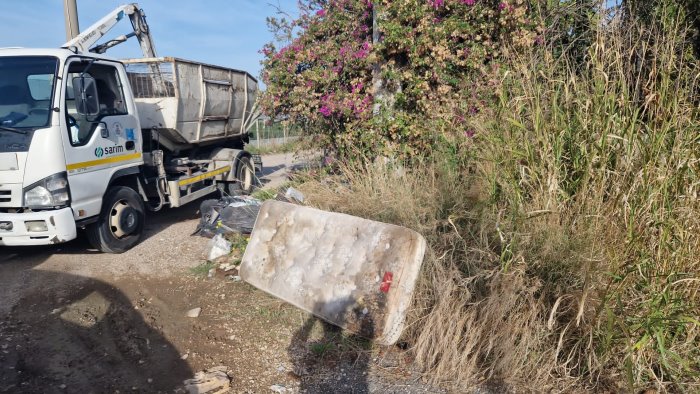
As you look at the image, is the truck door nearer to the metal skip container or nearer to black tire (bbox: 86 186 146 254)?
black tire (bbox: 86 186 146 254)

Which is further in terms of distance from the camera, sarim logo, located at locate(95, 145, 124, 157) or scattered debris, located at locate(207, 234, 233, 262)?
scattered debris, located at locate(207, 234, 233, 262)

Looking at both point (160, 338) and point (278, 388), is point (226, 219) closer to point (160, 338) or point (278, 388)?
point (160, 338)

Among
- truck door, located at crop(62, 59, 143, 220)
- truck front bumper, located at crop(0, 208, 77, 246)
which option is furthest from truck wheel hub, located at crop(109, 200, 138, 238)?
truck front bumper, located at crop(0, 208, 77, 246)

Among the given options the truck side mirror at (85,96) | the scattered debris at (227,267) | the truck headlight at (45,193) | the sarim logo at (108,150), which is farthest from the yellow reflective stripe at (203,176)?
the scattered debris at (227,267)

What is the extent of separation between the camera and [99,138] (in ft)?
17.0

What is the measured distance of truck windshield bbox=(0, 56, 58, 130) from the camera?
4.68 metres

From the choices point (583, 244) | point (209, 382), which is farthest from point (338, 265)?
point (583, 244)

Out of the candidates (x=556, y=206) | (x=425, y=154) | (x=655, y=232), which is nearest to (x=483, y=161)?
(x=556, y=206)

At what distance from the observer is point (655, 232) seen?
2.85 m

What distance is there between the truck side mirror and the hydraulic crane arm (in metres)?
1.62

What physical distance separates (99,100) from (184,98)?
1.67m

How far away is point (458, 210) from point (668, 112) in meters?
1.65

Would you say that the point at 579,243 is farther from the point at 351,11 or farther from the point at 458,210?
the point at 351,11

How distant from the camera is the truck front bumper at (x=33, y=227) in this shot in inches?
178
